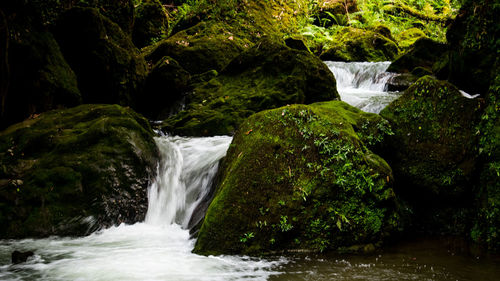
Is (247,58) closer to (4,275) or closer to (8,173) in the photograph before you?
(8,173)

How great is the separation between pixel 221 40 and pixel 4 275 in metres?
10.0

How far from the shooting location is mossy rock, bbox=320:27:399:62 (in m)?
16.2

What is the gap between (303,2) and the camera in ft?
70.3

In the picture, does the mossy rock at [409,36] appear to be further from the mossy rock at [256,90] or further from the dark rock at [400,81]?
the mossy rock at [256,90]

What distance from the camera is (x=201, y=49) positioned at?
37.9ft

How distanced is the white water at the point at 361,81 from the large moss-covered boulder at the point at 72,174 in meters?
6.68

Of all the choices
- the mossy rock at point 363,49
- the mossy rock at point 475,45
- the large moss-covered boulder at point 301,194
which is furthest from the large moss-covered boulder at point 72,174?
the mossy rock at point 363,49

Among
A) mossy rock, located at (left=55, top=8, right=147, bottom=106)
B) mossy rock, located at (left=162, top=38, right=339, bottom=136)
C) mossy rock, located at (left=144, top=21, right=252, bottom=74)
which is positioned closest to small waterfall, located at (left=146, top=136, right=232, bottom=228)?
mossy rock, located at (left=162, top=38, right=339, bottom=136)

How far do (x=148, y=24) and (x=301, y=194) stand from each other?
14.6 metres

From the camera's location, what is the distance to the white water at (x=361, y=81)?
423 inches

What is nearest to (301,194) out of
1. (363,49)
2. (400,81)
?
(400,81)

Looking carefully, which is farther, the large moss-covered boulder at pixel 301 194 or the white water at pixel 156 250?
the large moss-covered boulder at pixel 301 194

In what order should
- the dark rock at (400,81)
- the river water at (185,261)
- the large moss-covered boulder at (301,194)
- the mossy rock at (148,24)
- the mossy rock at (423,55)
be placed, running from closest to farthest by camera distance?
1. the river water at (185,261)
2. the large moss-covered boulder at (301,194)
3. the dark rock at (400,81)
4. the mossy rock at (423,55)
5. the mossy rock at (148,24)

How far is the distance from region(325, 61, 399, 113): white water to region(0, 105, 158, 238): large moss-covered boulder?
668 centimetres
